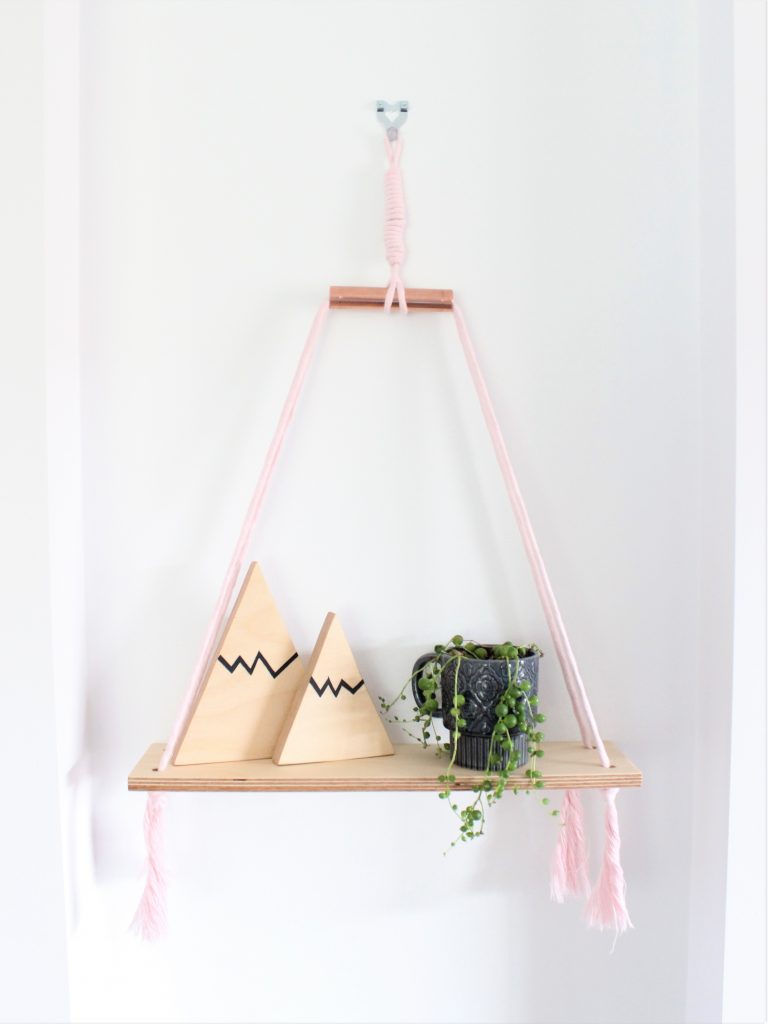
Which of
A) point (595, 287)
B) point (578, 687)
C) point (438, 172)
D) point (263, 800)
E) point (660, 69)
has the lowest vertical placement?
point (263, 800)

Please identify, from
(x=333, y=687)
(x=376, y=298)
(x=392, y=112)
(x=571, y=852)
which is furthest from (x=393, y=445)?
(x=571, y=852)

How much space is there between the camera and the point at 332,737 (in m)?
0.96

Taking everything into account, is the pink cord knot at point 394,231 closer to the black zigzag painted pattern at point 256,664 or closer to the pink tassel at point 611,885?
the black zigzag painted pattern at point 256,664

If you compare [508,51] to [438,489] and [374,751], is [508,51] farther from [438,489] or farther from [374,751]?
[374,751]

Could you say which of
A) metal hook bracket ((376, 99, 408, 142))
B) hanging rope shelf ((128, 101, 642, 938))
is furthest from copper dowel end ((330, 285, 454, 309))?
metal hook bracket ((376, 99, 408, 142))

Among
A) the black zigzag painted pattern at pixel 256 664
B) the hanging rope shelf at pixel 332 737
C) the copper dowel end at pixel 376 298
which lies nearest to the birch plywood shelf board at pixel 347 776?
the hanging rope shelf at pixel 332 737

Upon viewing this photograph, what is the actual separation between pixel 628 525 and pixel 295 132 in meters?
0.65

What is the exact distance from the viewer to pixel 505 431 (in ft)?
3.41

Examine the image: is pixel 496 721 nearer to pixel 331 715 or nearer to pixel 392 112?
pixel 331 715

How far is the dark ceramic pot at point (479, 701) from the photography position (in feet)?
2.93

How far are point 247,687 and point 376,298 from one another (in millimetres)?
492

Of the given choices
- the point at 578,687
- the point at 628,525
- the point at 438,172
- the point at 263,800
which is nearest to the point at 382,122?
the point at 438,172

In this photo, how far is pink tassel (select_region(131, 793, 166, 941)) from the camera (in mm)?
954

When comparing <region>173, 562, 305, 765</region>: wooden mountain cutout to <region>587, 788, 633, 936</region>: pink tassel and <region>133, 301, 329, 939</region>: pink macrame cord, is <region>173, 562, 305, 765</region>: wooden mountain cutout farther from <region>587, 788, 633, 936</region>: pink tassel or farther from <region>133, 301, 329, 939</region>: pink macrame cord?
<region>587, 788, 633, 936</region>: pink tassel
